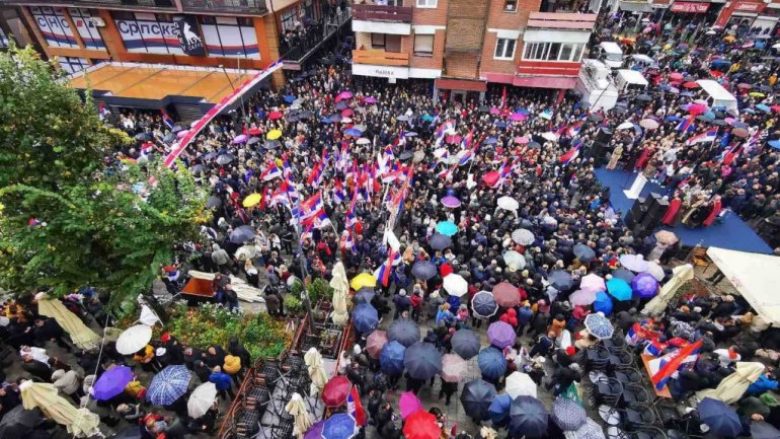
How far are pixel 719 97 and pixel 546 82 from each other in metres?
10.6

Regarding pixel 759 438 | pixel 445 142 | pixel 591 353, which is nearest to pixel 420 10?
pixel 445 142

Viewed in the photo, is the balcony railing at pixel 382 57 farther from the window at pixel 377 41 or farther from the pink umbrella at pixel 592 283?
the pink umbrella at pixel 592 283

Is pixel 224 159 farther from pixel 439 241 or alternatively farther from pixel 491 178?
pixel 491 178

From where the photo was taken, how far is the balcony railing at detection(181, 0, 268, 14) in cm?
2420

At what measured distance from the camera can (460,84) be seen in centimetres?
2681

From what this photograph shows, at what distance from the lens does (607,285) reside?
39.9 ft

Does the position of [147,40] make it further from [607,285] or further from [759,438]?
[759,438]

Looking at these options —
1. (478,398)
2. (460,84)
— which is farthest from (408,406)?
(460,84)

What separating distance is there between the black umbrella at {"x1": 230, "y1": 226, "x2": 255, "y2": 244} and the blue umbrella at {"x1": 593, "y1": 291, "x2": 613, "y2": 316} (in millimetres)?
11607

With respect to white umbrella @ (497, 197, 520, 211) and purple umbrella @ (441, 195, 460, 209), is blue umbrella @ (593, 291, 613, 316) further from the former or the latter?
purple umbrella @ (441, 195, 460, 209)

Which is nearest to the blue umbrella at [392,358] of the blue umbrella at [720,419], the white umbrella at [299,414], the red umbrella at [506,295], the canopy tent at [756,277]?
the white umbrella at [299,414]

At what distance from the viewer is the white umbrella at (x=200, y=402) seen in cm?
886

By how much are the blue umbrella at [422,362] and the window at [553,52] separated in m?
22.7

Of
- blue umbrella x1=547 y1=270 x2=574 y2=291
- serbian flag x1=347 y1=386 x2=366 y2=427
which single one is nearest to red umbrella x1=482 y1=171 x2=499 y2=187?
blue umbrella x1=547 y1=270 x2=574 y2=291
